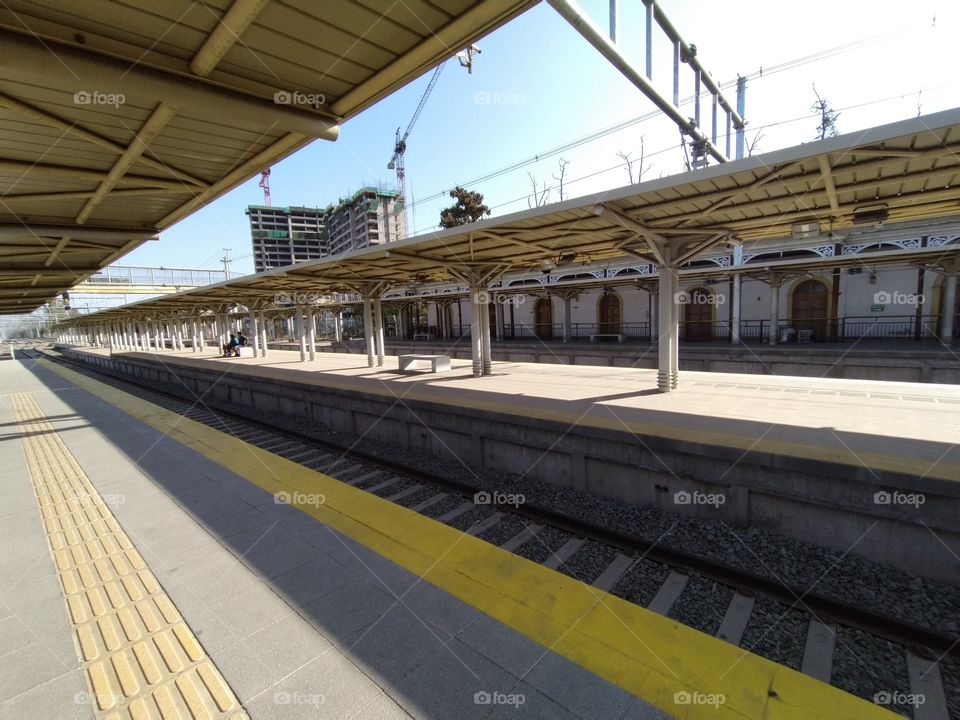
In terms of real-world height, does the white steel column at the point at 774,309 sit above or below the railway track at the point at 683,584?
above

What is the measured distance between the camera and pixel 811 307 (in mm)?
21516

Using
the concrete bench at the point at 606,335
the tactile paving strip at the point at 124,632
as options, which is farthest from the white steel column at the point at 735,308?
the tactile paving strip at the point at 124,632

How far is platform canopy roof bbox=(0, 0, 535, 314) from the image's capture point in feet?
10.5

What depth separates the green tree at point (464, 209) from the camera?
41094 mm

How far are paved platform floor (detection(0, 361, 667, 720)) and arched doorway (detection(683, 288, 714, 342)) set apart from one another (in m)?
23.8

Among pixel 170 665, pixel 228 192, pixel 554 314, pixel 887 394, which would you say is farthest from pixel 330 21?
pixel 554 314

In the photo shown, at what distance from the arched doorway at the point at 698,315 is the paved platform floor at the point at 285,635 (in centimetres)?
2377

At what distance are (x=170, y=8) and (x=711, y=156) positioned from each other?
34.5 feet

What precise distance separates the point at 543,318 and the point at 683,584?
2738cm

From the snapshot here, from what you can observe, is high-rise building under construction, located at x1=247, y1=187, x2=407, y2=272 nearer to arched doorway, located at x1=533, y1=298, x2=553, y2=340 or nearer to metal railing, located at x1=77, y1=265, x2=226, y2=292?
metal railing, located at x1=77, y1=265, x2=226, y2=292

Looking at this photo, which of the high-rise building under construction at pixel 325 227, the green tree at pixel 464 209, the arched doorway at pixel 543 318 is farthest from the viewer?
the high-rise building under construction at pixel 325 227

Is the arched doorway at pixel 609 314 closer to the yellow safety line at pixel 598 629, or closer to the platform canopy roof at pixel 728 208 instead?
the platform canopy roof at pixel 728 208

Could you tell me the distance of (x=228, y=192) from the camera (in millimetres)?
6590

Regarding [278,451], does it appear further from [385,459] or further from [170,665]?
[170,665]
